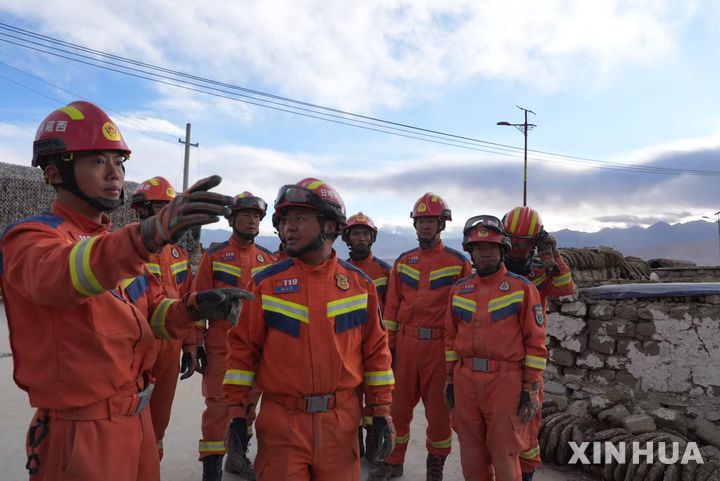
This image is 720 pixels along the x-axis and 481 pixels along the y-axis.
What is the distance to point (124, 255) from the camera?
158 centimetres

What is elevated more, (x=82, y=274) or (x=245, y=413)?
(x=82, y=274)

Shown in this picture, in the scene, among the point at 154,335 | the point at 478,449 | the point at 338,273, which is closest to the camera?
the point at 154,335

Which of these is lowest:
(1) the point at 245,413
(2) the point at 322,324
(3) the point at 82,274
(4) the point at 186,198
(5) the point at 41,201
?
(1) the point at 245,413

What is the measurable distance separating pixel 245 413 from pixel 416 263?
2.87 meters

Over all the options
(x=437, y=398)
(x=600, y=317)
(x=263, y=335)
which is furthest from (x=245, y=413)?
(x=600, y=317)

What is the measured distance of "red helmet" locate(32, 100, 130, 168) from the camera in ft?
6.83

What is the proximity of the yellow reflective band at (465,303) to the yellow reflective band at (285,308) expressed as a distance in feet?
5.78

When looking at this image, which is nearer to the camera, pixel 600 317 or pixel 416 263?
pixel 416 263

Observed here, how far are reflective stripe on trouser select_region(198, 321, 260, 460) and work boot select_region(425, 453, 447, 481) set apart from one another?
66.1 inches

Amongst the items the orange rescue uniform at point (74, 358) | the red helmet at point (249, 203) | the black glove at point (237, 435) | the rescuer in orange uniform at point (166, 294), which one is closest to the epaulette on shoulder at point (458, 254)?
the red helmet at point (249, 203)

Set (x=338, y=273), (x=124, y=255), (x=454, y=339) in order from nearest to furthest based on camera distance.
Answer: (x=124, y=255) < (x=338, y=273) < (x=454, y=339)

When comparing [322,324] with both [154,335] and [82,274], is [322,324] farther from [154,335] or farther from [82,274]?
[82,274]

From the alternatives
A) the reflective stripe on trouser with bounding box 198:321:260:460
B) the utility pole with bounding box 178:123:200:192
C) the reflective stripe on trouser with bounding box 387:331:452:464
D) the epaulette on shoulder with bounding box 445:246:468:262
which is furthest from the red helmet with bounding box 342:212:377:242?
the utility pole with bounding box 178:123:200:192

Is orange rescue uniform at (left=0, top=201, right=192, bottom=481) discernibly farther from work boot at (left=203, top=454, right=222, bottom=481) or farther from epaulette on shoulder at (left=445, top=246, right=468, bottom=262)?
epaulette on shoulder at (left=445, top=246, right=468, bottom=262)
